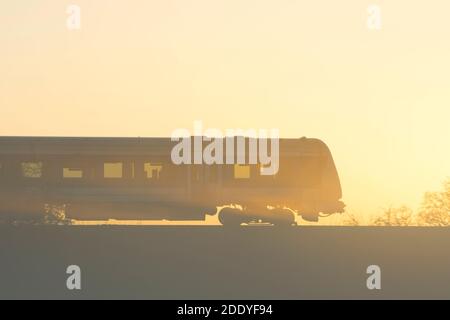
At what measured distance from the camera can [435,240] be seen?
2231 cm

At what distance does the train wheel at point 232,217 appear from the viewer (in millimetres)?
35656

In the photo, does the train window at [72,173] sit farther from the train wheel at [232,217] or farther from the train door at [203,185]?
the train wheel at [232,217]

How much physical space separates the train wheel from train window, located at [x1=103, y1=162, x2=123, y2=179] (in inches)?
151

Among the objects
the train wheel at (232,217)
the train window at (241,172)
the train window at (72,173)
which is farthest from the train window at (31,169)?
the train window at (241,172)

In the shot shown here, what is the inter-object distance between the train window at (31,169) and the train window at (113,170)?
2.22 meters

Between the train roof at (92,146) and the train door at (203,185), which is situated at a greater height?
the train roof at (92,146)

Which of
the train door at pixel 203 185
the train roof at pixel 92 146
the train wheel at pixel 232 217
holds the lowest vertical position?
the train wheel at pixel 232 217

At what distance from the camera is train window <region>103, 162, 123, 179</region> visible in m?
35.8

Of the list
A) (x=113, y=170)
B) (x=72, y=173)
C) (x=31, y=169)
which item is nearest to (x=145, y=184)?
(x=113, y=170)

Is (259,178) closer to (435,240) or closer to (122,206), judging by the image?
(122,206)

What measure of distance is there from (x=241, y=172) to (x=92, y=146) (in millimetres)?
5257

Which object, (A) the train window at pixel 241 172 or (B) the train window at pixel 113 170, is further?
(A) the train window at pixel 241 172

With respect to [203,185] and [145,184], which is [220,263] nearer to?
[203,185]
